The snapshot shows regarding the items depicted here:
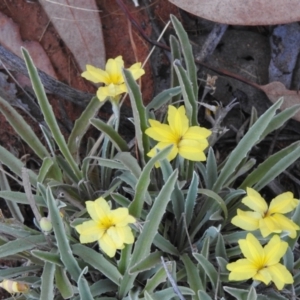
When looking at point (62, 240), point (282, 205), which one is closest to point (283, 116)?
point (282, 205)

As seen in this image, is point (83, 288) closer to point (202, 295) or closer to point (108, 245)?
point (108, 245)

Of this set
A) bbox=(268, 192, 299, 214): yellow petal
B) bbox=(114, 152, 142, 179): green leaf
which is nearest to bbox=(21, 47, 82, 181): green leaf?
bbox=(114, 152, 142, 179): green leaf

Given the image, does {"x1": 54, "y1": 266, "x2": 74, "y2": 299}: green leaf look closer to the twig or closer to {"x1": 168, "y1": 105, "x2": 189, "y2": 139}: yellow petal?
{"x1": 168, "y1": 105, "x2": 189, "y2": 139}: yellow petal

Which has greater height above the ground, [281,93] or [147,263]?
[281,93]

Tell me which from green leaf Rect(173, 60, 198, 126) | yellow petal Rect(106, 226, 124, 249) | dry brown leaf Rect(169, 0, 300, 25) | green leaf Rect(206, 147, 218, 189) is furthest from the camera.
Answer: dry brown leaf Rect(169, 0, 300, 25)

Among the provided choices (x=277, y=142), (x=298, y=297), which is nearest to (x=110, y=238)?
(x=298, y=297)

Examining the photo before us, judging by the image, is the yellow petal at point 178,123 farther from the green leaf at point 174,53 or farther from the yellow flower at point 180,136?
the green leaf at point 174,53
